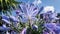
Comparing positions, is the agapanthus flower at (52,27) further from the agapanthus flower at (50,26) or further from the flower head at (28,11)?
the flower head at (28,11)

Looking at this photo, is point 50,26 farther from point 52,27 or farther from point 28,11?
point 28,11

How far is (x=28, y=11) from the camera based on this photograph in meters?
1.40

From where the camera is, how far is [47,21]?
4.59 feet

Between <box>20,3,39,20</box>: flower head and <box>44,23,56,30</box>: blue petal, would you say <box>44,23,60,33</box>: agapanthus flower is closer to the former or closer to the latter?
<box>44,23,56,30</box>: blue petal

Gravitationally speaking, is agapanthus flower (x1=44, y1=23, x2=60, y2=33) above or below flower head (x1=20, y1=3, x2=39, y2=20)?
below

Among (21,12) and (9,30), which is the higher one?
(21,12)

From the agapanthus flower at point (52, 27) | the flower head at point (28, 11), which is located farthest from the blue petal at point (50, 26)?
the flower head at point (28, 11)

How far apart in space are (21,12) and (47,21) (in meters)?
0.17

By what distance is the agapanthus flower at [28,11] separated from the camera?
1391mm

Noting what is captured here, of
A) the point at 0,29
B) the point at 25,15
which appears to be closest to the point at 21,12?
the point at 25,15

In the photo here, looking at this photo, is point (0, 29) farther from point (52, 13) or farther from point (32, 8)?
point (52, 13)

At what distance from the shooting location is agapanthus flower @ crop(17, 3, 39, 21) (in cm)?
139

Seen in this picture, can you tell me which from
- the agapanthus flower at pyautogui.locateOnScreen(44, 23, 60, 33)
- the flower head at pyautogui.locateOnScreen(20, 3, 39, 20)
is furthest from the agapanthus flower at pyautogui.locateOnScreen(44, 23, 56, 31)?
the flower head at pyautogui.locateOnScreen(20, 3, 39, 20)

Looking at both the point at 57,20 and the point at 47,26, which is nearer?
the point at 47,26
